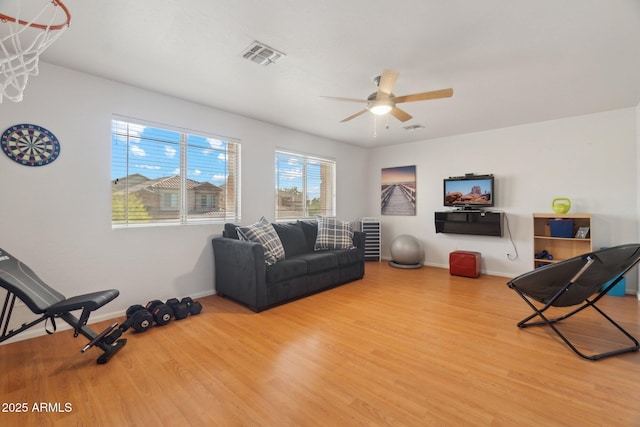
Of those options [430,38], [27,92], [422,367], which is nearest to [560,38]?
[430,38]

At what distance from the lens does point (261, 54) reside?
2.54 m

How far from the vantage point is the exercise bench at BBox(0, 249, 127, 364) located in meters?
2.02

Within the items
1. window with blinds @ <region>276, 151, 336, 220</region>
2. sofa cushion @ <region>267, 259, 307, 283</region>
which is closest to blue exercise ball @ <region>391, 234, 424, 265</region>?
window with blinds @ <region>276, 151, 336, 220</region>

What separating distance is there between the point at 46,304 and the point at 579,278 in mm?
4278

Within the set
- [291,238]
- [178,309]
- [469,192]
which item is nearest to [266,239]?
[291,238]

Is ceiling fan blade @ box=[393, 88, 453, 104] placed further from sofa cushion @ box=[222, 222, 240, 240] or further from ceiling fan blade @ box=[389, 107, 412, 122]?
sofa cushion @ box=[222, 222, 240, 240]

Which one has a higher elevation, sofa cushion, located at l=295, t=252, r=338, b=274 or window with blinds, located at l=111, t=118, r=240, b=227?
window with blinds, located at l=111, t=118, r=240, b=227

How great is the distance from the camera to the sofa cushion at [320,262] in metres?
3.86

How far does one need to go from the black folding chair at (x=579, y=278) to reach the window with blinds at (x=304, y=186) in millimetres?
3505

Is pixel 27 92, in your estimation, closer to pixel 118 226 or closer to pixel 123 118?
pixel 123 118

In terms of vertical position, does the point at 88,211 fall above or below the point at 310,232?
above

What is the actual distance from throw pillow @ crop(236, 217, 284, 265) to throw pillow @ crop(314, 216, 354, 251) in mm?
998

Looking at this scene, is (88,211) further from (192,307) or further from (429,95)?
(429,95)

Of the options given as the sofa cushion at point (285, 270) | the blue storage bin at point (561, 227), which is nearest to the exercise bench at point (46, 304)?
the sofa cushion at point (285, 270)
